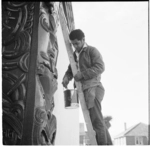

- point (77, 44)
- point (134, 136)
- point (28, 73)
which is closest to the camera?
point (28, 73)

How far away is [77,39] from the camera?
1034 mm

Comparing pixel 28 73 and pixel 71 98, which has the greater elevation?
pixel 28 73

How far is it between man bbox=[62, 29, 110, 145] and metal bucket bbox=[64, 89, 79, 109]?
4cm

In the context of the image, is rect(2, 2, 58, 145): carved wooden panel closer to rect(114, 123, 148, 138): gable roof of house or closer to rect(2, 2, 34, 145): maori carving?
rect(2, 2, 34, 145): maori carving

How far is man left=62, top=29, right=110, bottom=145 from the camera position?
882mm

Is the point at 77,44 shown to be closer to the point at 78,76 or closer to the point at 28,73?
the point at 78,76

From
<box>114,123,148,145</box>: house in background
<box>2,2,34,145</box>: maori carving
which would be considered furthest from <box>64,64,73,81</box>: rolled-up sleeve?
<box>114,123,148,145</box>: house in background

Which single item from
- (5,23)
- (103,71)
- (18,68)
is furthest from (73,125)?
(5,23)

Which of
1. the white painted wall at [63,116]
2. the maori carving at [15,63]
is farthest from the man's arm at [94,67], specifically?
the maori carving at [15,63]

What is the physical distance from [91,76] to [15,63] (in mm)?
333

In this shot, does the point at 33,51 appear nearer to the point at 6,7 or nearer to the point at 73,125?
the point at 6,7

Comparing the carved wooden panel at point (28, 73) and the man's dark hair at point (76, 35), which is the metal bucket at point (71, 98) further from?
the man's dark hair at point (76, 35)

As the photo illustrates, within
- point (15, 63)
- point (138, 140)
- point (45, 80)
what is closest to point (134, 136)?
point (138, 140)

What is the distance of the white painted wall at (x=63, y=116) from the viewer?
3.12ft
